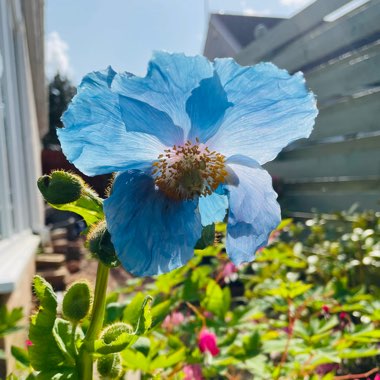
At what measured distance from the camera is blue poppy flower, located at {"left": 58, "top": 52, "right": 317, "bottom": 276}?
46 cm

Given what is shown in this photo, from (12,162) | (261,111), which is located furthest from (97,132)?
(12,162)

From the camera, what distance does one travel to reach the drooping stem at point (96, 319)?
→ 1.66ft

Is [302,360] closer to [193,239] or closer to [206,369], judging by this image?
[206,369]

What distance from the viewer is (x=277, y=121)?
0.52 metres

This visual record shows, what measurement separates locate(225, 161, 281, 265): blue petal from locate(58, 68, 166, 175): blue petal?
133mm

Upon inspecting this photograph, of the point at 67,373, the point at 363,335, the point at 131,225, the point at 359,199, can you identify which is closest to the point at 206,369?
the point at 363,335

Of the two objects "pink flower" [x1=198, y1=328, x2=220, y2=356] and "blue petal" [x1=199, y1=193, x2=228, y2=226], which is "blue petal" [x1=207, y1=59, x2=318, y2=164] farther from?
"pink flower" [x1=198, y1=328, x2=220, y2=356]

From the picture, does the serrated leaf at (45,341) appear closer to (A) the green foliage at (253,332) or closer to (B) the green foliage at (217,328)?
(B) the green foliage at (217,328)

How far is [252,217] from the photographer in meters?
0.54

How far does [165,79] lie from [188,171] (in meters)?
0.12

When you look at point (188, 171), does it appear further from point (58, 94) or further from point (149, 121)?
point (58, 94)

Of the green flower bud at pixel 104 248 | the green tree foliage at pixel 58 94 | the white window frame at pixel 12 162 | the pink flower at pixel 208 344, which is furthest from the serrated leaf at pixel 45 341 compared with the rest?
the green tree foliage at pixel 58 94

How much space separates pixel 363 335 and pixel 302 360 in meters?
0.17

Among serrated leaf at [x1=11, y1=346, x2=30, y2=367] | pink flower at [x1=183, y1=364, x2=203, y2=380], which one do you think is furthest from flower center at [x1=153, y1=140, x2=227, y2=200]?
pink flower at [x1=183, y1=364, x2=203, y2=380]
